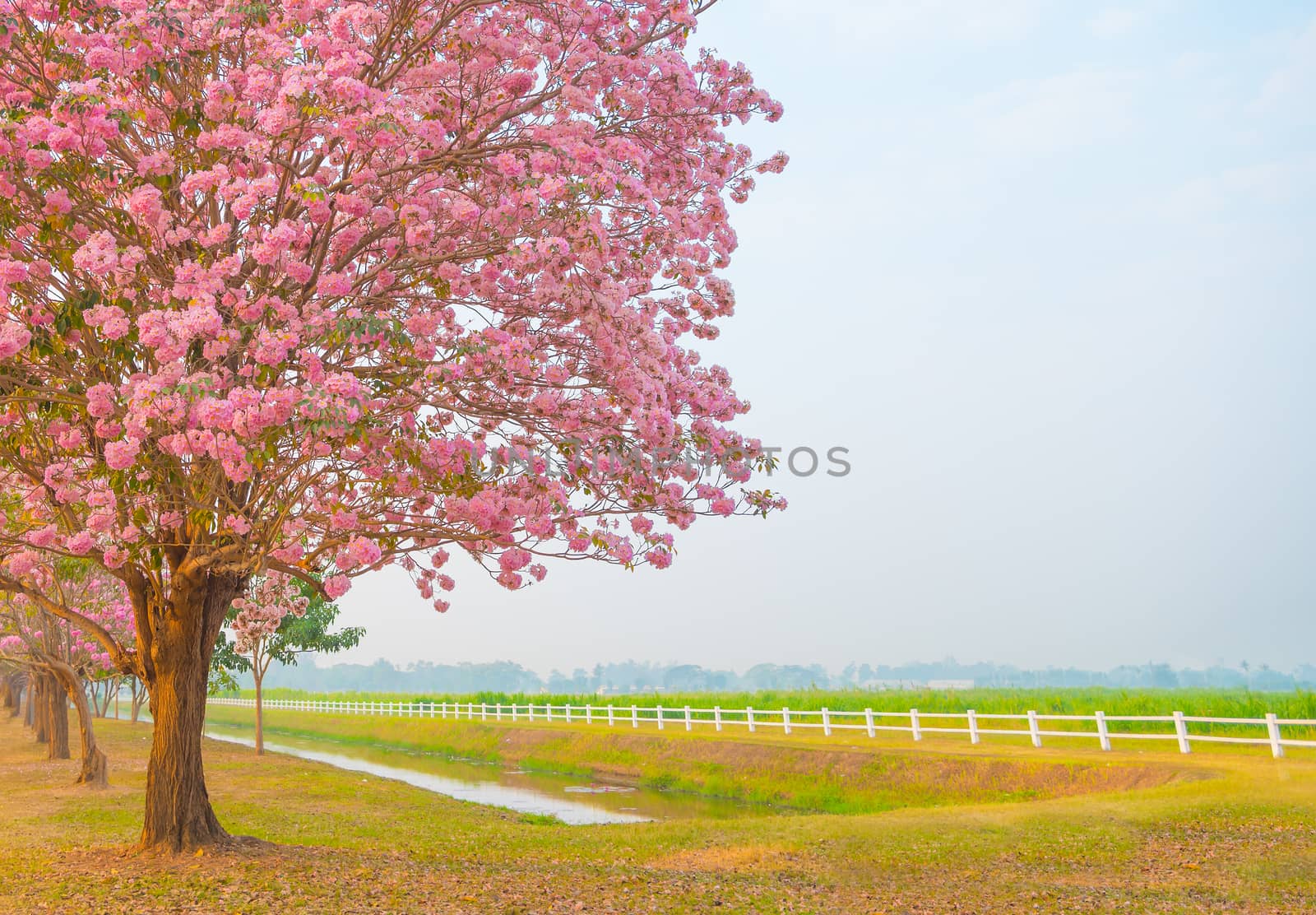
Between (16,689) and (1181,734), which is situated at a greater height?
(1181,734)

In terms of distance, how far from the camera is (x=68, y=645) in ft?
67.9

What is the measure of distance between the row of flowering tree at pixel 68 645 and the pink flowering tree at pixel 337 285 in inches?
172

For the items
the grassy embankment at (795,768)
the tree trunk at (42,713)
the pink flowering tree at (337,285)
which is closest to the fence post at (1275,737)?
the grassy embankment at (795,768)

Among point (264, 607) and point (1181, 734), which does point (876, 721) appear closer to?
point (1181, 734)

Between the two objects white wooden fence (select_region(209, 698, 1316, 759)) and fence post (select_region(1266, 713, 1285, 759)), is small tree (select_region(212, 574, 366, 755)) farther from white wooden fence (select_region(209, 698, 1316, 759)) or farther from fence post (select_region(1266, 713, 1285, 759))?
fence post (select_region(1266, 713, 1285, 759))

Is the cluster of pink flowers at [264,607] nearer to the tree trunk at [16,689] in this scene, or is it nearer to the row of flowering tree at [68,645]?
the row of flowering tree at [68,645]

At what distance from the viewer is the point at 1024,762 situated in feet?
59.9

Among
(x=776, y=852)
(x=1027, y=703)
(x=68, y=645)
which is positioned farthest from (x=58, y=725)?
(x=1027, y=703)

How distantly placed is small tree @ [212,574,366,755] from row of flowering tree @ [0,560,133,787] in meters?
2.88

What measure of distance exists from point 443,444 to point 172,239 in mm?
2907

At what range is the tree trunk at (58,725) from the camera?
2703 centimetres

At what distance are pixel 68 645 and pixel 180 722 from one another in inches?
522

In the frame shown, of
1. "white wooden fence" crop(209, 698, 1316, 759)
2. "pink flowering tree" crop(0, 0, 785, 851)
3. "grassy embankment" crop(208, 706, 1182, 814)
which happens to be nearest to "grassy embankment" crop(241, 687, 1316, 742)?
"white wooden fence" crop(209, 698, 1316, 759)

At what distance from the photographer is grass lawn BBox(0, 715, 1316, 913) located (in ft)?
28.5
